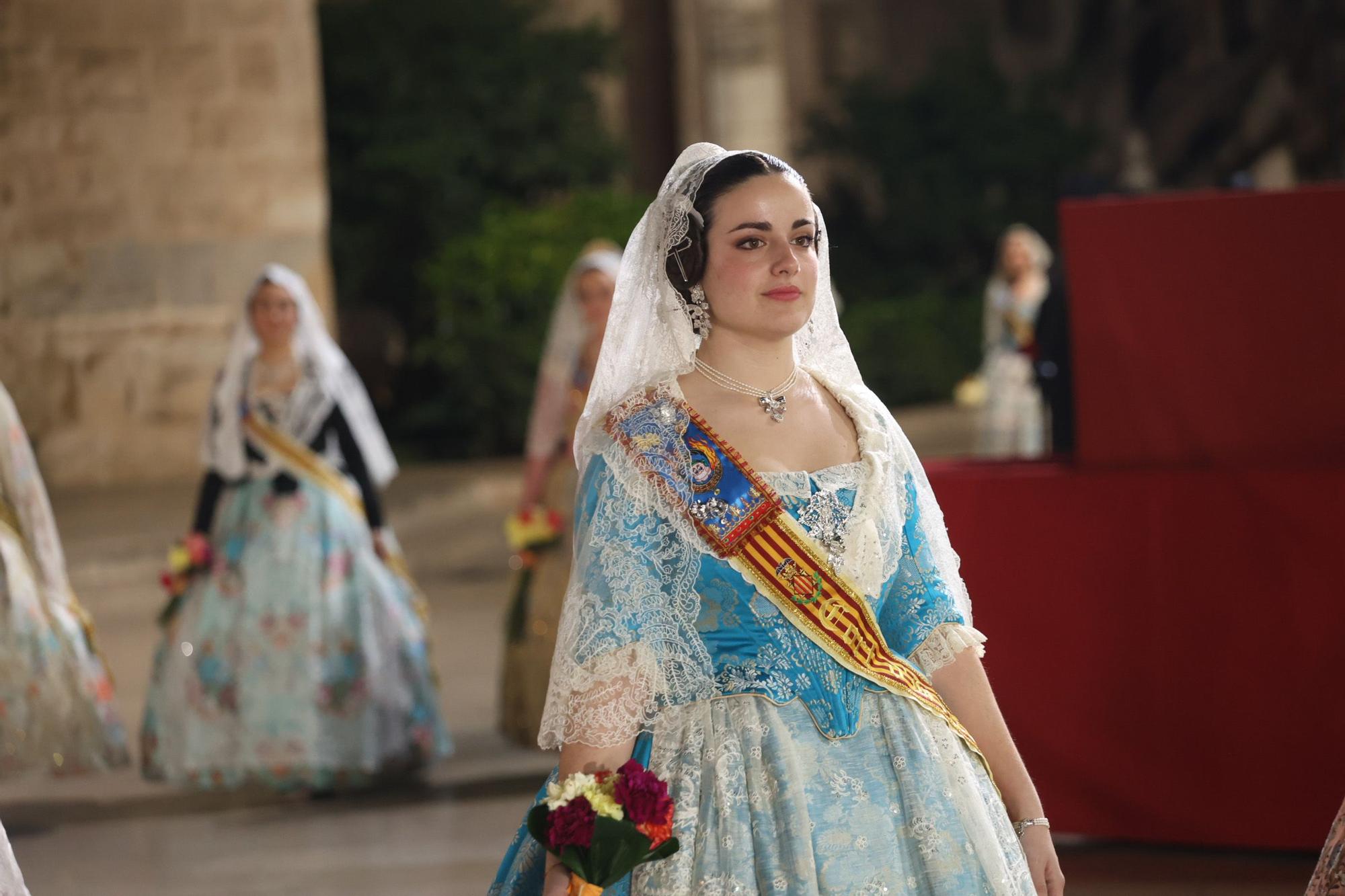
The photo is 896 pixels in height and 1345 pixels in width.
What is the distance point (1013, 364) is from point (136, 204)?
5836 mm

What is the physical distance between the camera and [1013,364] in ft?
38.7

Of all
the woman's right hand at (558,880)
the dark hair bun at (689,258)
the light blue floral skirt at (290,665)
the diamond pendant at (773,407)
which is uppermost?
the dark hair bun at (689,258)

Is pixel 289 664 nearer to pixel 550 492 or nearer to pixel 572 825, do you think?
pixel 550 492

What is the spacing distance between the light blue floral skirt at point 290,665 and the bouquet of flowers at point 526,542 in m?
0.42

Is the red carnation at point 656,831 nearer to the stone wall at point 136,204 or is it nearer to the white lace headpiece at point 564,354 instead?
the white lace headpiece at point 564,354

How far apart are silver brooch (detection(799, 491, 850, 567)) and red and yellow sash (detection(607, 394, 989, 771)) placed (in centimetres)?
2

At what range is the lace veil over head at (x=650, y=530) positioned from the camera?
98.4 inches

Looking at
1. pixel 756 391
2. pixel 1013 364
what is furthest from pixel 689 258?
pixel 1013 364

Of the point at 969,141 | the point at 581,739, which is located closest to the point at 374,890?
the point at 581,739

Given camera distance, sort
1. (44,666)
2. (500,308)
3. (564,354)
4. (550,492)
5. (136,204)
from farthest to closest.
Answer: (500,308) → (136,204) → (550,492) → (564,354) → (44,666)

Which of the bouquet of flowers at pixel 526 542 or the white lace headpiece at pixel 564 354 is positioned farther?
the bouquet of flowers at pixel 526 542

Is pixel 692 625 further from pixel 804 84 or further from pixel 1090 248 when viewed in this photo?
pixel 804 84

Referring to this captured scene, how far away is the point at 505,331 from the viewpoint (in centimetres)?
1359

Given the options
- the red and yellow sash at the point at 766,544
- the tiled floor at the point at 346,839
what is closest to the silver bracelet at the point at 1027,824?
the red and yellow sash at the point at 766,544
